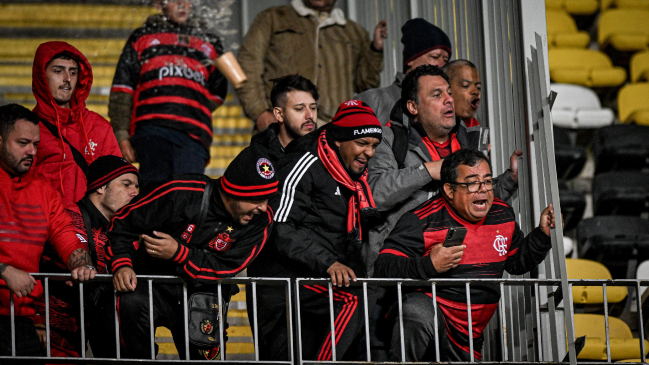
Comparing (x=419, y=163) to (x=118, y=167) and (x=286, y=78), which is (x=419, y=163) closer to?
(x=286, y=78)

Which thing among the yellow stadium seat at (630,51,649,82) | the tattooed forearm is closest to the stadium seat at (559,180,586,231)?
the yellow stadium seat at (630,51,649,82)

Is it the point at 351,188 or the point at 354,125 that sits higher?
the point at 354,125

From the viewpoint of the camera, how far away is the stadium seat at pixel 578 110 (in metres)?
9.23

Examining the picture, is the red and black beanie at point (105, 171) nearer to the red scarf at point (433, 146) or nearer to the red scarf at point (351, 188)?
the red scarf at point (351, 188)

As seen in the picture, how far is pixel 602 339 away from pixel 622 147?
2.73 m

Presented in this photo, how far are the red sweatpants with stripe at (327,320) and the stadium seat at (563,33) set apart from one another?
22.9ft

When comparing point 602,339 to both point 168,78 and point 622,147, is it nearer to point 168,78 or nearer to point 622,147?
point 622,147

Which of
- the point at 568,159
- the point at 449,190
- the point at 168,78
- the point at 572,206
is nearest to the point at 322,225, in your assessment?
the point at 449,190

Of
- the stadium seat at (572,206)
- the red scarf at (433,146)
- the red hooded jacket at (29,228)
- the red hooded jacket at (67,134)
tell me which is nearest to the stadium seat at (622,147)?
the stadium seat at (572,206)

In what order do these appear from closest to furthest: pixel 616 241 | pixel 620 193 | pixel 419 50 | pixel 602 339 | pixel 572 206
→ 1. pixel 419 50
2. pixel 602 339
3. pixel 616 241
4. pixel 572 206
5. pixel 620 193

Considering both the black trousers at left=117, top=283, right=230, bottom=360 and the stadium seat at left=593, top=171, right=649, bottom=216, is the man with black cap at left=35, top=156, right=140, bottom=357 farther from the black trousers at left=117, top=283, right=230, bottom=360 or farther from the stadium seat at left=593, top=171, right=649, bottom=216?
the stadium seat at left=593, top=171, right=649, bottom=216

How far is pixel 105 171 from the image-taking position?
4.97 m

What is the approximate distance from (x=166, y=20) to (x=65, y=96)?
51.6 inches

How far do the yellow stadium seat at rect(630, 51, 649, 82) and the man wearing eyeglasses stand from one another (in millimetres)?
6097
